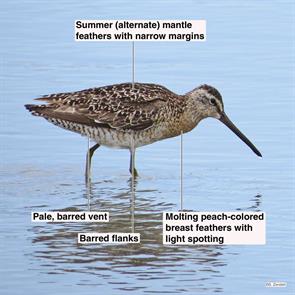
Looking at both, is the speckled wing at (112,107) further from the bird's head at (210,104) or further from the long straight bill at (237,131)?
the long straight bill at (237,131)

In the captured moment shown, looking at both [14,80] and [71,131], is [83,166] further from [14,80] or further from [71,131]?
[14,80]

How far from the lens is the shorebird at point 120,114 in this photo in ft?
48.3

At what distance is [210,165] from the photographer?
14.5 metres

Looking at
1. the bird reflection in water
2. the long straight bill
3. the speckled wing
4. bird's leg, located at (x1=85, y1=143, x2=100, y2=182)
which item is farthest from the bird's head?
the bird reflection in water

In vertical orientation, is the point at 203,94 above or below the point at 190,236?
above

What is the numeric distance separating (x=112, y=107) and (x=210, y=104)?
1.17 meters

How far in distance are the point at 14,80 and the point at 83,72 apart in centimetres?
93

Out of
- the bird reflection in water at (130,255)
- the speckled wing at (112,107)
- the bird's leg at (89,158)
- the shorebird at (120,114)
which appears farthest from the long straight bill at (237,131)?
the bird reflection in water at (130,255)

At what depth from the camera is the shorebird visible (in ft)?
48.3

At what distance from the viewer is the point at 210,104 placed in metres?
15.2

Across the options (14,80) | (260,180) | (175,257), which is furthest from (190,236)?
(14,80)

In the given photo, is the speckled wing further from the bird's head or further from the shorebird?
the bird's head

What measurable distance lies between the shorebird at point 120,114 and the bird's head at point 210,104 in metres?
0.01

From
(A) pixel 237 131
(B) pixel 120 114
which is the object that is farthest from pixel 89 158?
(A) pixel 237 131
